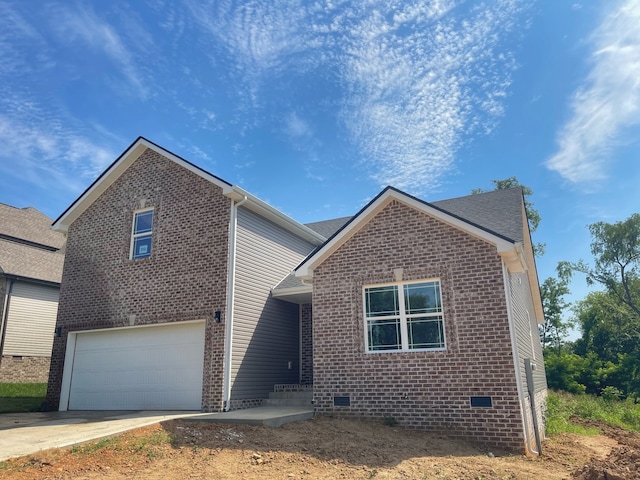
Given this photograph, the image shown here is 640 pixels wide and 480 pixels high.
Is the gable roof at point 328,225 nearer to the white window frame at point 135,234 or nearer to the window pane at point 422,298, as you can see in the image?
the white window frame at point 135,234

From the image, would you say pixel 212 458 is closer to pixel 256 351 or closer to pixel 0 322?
pixel 256 351

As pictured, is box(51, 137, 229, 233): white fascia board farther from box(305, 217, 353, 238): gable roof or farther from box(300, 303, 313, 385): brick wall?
box(305, 217, 353, 238): gable roof

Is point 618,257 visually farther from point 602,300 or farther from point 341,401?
point 341,401

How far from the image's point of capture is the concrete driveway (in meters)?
7.63

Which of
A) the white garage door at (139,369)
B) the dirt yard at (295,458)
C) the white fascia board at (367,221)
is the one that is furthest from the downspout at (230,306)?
the dirt yard at (295,458)

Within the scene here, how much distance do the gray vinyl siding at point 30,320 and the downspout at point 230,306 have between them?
11712mm

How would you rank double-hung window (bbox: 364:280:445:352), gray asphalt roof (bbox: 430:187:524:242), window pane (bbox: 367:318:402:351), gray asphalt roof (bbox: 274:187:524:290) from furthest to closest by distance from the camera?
gray asphalt roof (bbox: 274:187:524:290)
gray asphalt roof (bbox: 430:187:524:242)
window pane (bbox: 367:318:402:351)
double-hung window (bbox: 364:280:445:352)

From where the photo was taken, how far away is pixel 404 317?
10148mm

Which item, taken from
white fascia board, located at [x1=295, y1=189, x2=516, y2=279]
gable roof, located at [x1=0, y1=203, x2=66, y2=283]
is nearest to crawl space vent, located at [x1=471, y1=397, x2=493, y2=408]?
white fascia board, located at [x1=295, y1=189, x2=516, y2=279]

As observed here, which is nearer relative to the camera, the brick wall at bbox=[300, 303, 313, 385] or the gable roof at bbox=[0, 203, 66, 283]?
the brick wall at bbox=[300, 303, 313, 385]

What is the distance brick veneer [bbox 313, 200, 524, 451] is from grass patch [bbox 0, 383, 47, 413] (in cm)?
903

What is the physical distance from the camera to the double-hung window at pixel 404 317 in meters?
9.87

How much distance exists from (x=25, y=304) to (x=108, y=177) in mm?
8293

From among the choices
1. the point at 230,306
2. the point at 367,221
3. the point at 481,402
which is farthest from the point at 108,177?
the point at 481,402
